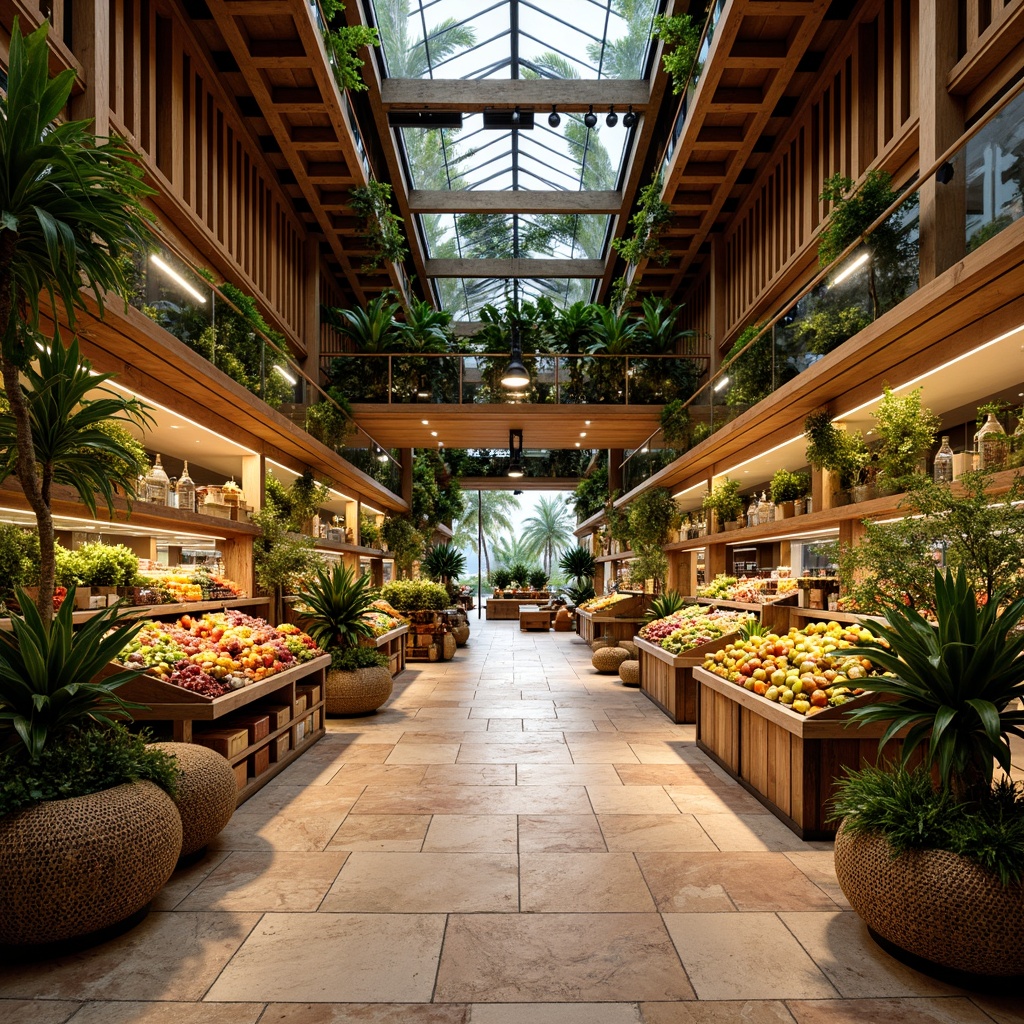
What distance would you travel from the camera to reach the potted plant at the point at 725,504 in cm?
1113

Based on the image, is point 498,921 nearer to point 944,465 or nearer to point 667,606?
point 944,465

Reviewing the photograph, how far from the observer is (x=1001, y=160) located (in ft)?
15.0

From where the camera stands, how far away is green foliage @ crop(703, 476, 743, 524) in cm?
1116

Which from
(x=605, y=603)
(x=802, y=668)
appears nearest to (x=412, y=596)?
(x=605, y=603)

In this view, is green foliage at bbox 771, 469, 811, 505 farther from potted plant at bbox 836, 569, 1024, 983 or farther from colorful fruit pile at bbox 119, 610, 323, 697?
potted plant at bbox 836, 569, 1024, 983

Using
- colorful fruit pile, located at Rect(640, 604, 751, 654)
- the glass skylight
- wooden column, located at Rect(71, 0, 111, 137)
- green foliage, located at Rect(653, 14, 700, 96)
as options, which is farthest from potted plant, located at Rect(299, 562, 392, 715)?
the glass skylight

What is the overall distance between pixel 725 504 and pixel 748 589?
1841 mm

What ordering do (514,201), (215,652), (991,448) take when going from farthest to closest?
(514,201)
(215,652)
(991,448)

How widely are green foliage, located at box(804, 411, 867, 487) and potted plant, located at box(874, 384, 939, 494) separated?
3.36 ft

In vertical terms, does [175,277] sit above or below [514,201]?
below

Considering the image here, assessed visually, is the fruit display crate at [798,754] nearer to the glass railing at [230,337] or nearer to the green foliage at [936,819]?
the green foliage at [936,819]

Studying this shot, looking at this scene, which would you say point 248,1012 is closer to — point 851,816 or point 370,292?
point 851,816

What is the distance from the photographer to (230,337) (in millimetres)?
7746

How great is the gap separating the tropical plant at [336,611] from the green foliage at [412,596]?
5.72 meters
